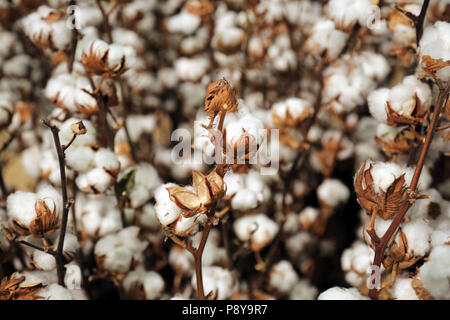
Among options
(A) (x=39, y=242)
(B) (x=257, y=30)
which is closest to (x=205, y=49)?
(B) (x=257, y=30)

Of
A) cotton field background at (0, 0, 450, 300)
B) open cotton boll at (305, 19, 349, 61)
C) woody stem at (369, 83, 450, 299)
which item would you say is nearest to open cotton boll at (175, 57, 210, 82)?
cotton field background at (0, 0, 450, 300)

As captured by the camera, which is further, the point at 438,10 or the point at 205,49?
the point at 205,49

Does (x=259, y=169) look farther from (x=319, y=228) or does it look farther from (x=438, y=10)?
(x=438, y=10)

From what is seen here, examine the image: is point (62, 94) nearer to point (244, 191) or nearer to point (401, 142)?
point (244, 191)

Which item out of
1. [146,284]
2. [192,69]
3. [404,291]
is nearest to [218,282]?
[146,284]

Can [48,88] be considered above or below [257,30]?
below

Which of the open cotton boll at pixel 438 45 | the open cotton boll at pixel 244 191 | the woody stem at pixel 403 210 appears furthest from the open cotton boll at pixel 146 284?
the open cotton boll at pixel 438 45

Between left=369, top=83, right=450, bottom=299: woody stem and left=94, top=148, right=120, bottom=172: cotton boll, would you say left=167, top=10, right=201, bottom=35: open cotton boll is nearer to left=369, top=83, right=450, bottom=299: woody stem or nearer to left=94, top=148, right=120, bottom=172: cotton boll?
left=94, top=148, right=120, bottom=172: cotton boll
